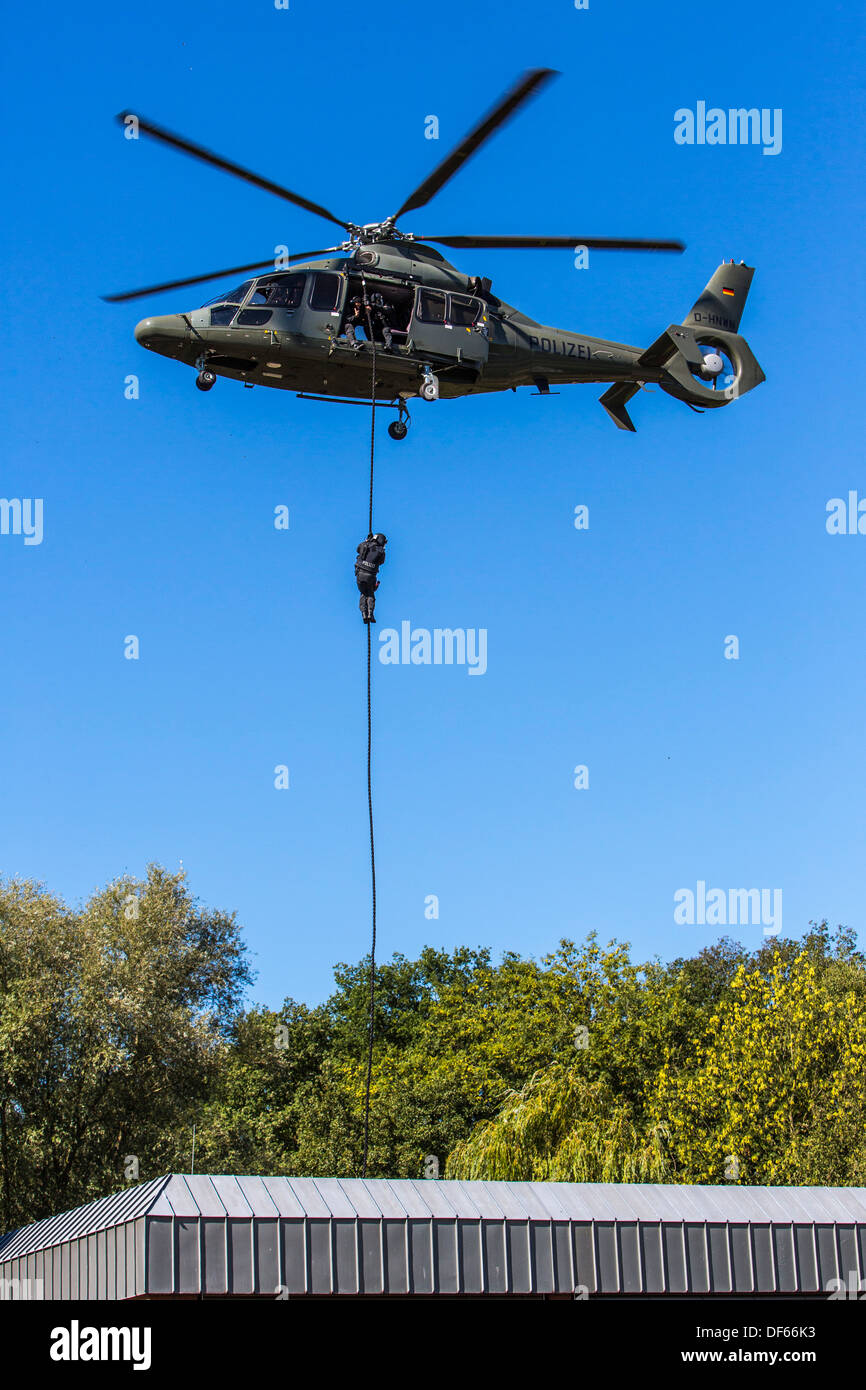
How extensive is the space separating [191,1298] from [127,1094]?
26.7 meters

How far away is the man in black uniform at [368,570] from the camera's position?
23219mm

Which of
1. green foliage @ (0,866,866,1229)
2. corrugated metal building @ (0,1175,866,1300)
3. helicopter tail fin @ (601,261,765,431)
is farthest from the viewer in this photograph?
green foliage @ (0,866,866,1229)

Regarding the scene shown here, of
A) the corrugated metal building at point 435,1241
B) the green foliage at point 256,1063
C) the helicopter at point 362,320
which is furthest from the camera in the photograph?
the green foliage at point 256,1063

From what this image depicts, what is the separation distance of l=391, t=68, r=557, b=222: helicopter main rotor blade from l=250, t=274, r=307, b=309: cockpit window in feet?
7.42

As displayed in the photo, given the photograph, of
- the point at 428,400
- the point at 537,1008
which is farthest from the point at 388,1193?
the point at 537,1008

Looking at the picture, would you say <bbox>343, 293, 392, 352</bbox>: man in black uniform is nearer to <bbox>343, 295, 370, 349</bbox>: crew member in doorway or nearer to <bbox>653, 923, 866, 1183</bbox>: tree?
<bbox>343, 295, 370, 349</bbox>: crew member in doorway

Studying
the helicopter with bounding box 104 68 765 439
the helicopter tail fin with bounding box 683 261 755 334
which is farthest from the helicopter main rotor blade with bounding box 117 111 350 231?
the helicopter tail fin with bounding box 683 261 755 334

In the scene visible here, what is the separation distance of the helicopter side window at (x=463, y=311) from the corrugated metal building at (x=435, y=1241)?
14371mm

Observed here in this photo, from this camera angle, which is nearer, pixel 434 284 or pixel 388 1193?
pixel 388 1193

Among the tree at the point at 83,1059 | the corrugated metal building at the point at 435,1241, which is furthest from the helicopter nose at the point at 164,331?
the tree at the point at 83,1059

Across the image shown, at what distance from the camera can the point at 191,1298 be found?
22281mm

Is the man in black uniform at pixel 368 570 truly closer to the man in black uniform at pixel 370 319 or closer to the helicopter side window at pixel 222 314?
the man in black uniform at pixel 370 319

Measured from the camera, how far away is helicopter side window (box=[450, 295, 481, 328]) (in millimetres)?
27969
